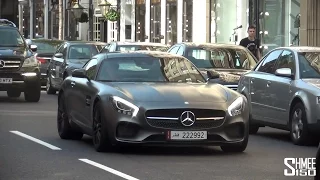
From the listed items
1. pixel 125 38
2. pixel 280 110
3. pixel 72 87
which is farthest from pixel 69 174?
pixel 125 38

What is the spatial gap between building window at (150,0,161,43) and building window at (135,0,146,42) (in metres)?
1.21

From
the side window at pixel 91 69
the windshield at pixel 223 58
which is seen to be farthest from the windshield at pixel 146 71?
the windshield at pixel 223 58

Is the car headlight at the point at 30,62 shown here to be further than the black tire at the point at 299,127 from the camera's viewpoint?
Yes

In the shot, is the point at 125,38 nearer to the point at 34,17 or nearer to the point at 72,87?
the point at 34,17

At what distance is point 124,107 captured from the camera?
44.2 feet

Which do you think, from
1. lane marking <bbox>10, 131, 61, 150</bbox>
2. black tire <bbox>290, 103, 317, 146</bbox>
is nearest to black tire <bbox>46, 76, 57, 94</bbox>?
lane marking <bbox>10, 131, 61, 150</bbox>

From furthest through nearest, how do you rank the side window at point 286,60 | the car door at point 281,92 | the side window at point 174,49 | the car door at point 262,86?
the side window at point 174,49
the car door at point 262,86
the side window at point 286,60
the car door at point 281,92

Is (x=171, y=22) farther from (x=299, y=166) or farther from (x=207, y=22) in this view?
(x=299, y=166)

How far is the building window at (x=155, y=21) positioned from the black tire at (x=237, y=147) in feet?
102

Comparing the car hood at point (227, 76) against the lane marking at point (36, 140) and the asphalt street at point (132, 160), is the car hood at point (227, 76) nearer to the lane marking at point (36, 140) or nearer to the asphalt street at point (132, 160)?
the asphalt street at point (132, 160)

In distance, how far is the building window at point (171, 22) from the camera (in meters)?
43.2

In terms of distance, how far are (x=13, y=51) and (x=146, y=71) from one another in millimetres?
11321

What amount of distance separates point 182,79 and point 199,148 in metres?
1.00

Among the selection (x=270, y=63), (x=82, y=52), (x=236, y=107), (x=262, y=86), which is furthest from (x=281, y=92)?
(x=82, y=52)
